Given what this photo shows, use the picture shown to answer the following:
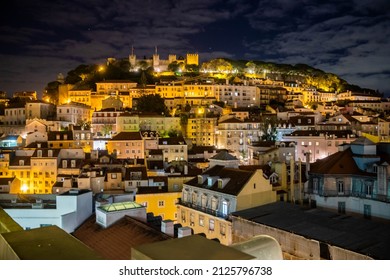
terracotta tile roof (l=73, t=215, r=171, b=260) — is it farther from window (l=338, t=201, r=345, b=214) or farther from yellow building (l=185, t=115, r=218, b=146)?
yellow building (l=185, t=115, r=218, b=146)

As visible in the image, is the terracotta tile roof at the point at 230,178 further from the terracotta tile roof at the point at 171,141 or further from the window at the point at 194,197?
the terracotta tile roof at the point at 171,141

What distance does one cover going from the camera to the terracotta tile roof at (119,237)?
507 centimetres

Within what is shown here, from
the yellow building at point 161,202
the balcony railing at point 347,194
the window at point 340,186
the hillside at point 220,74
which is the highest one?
the hillside at point 220,74

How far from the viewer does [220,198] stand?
10.1 m

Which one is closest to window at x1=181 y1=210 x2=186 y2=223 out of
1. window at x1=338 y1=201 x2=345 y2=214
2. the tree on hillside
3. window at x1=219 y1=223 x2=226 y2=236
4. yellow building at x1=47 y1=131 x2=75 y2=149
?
window at x1=219 y1=223 x2=226 y2=236

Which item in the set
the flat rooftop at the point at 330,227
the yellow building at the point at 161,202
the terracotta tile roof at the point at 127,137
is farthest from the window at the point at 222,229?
the terracotta tile roof at the point at 127,137

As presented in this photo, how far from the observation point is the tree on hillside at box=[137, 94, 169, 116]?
32.2m

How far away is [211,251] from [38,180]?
60.6ft

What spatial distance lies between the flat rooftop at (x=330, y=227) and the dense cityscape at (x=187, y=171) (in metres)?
0.03

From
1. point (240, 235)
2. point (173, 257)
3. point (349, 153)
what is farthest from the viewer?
point (349, 153)
